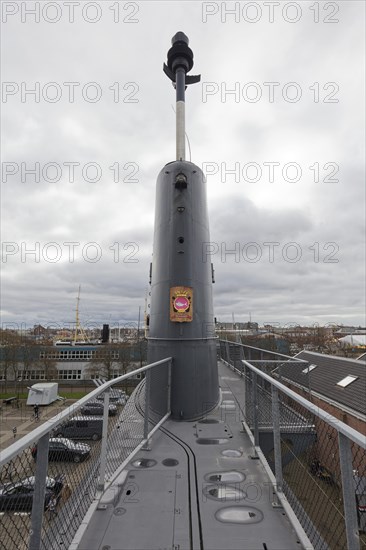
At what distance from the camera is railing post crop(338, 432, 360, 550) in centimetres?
180

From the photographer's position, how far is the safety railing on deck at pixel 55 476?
1.84 m

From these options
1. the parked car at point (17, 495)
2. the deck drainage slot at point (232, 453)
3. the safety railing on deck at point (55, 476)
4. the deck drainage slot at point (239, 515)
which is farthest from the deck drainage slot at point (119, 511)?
the deck drainage slot at point (232, 453)

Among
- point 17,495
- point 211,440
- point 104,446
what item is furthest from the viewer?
point 211,440

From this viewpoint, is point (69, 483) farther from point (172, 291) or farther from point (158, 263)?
point (158, 263)

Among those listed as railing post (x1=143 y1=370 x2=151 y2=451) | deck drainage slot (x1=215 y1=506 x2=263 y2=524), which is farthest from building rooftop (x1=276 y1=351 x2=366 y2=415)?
deck drainage slot (x1=215 y1=506 x2=263 y2=524)

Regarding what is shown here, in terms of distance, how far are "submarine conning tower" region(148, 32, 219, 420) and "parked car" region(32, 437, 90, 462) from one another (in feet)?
8.26

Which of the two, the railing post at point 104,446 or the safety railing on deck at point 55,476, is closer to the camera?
the safety railing on deck at point 55,476

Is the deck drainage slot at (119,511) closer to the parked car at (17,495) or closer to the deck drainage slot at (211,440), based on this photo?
the parked car at (17,495)

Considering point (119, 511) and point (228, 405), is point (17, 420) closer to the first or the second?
point (228, 405)

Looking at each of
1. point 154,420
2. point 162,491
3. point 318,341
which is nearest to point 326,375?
point 154,420

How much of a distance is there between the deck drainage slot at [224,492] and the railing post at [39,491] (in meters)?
2.15

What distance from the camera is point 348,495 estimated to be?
186cm

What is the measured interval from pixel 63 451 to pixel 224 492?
7.12 ft

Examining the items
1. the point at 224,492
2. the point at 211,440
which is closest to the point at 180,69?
the point at 211,440
